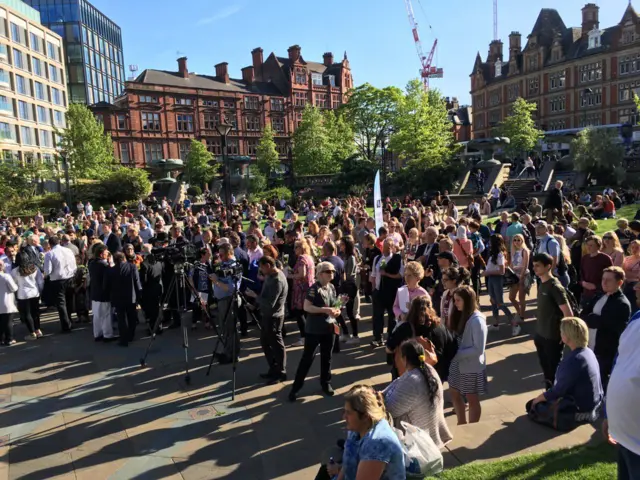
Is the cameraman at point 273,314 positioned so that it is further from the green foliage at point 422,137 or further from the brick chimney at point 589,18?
the brick chimney at point 589,18

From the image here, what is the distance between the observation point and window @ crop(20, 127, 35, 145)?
193ft

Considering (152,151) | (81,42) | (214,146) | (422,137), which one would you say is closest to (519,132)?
(422,137)

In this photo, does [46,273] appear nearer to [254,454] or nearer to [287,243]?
[287,243]

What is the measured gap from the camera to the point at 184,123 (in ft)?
234

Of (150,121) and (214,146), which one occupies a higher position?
(150,121)

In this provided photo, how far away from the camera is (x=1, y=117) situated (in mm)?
54250

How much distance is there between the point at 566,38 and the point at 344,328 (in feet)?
241

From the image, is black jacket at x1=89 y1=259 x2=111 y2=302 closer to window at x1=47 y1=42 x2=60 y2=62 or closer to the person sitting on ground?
the person sitting on ground

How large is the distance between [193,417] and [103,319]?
4.25 m

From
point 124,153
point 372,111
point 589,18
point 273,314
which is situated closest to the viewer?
point 273,314

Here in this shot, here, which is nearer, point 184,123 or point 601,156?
point 601,156

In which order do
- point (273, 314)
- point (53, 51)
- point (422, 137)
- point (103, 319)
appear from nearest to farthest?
point (273, 314) < point (103, 319) < point (422, 137) < point (53, 51)

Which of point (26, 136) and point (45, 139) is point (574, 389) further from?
point (45, 139)

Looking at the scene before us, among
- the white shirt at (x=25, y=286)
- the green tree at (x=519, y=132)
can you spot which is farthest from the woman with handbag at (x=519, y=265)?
the green tree at (x=519, y=132)
